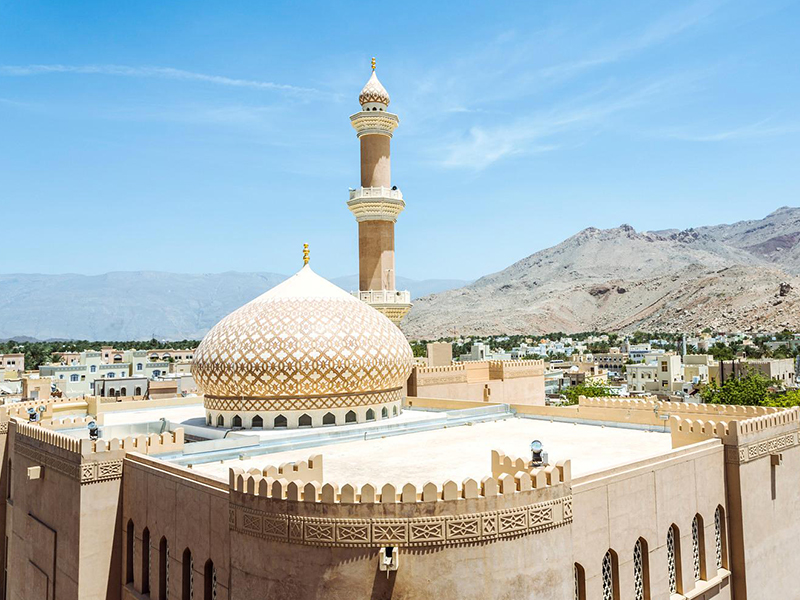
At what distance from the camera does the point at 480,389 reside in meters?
24.4

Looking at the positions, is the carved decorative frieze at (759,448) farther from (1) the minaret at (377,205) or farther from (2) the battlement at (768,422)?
(1) the minaret at (377,205)

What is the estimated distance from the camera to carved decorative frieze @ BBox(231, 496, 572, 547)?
6.82 m

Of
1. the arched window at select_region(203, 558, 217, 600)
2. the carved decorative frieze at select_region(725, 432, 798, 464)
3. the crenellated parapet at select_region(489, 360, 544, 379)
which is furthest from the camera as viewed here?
the crenellated parapet at select_region(489, 360, 544, 379)

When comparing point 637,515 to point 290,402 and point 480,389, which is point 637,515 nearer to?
point 290,402

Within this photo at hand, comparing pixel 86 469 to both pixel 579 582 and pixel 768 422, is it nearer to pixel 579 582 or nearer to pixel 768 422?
pixel 579 582

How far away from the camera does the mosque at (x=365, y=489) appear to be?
Result: 692 centimetres

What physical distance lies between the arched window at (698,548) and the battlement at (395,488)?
11.1ft

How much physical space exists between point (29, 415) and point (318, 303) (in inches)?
230

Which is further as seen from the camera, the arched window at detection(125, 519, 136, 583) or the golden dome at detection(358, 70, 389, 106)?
the golden dome at detection(358, 70, 389, 106)

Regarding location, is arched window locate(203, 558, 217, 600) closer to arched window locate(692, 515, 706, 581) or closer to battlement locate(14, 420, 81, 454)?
battlement locate(14, 420, 81, 454)

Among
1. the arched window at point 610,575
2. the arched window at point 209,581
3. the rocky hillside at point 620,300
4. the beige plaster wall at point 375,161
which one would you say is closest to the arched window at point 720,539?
the arched window at point 610,575

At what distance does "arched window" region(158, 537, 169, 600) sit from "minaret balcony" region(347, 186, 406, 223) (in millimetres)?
12160

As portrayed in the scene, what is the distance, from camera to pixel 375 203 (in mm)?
19703

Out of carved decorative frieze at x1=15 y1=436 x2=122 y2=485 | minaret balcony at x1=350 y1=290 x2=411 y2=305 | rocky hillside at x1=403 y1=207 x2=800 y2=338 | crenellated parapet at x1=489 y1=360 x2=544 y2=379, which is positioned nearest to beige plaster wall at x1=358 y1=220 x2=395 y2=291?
minaret balcony at x1=350 y1=290 x2=411 y2=305
